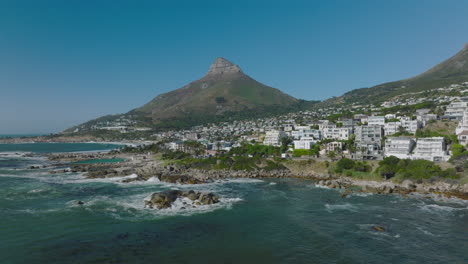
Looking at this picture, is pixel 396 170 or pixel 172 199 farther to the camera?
pixel 396 170

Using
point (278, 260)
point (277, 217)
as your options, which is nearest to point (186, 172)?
point (277, 217)

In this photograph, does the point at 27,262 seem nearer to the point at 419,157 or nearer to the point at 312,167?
the point at 312,167

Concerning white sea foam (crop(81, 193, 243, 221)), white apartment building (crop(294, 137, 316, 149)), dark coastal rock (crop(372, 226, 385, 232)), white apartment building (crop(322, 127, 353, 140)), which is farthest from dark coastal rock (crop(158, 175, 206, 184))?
white apartment building (crop(322, 127, 353, 140))

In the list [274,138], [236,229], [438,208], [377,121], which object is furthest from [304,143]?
[236,229]

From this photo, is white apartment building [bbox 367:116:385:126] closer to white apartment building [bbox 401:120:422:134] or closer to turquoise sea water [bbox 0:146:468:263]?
white apartment building [bbox 401:120:422:134]

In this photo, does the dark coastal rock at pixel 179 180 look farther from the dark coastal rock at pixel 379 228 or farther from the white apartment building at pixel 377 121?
the white apartment building at pixel 377 121

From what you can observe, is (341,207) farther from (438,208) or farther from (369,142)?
(369,142)
